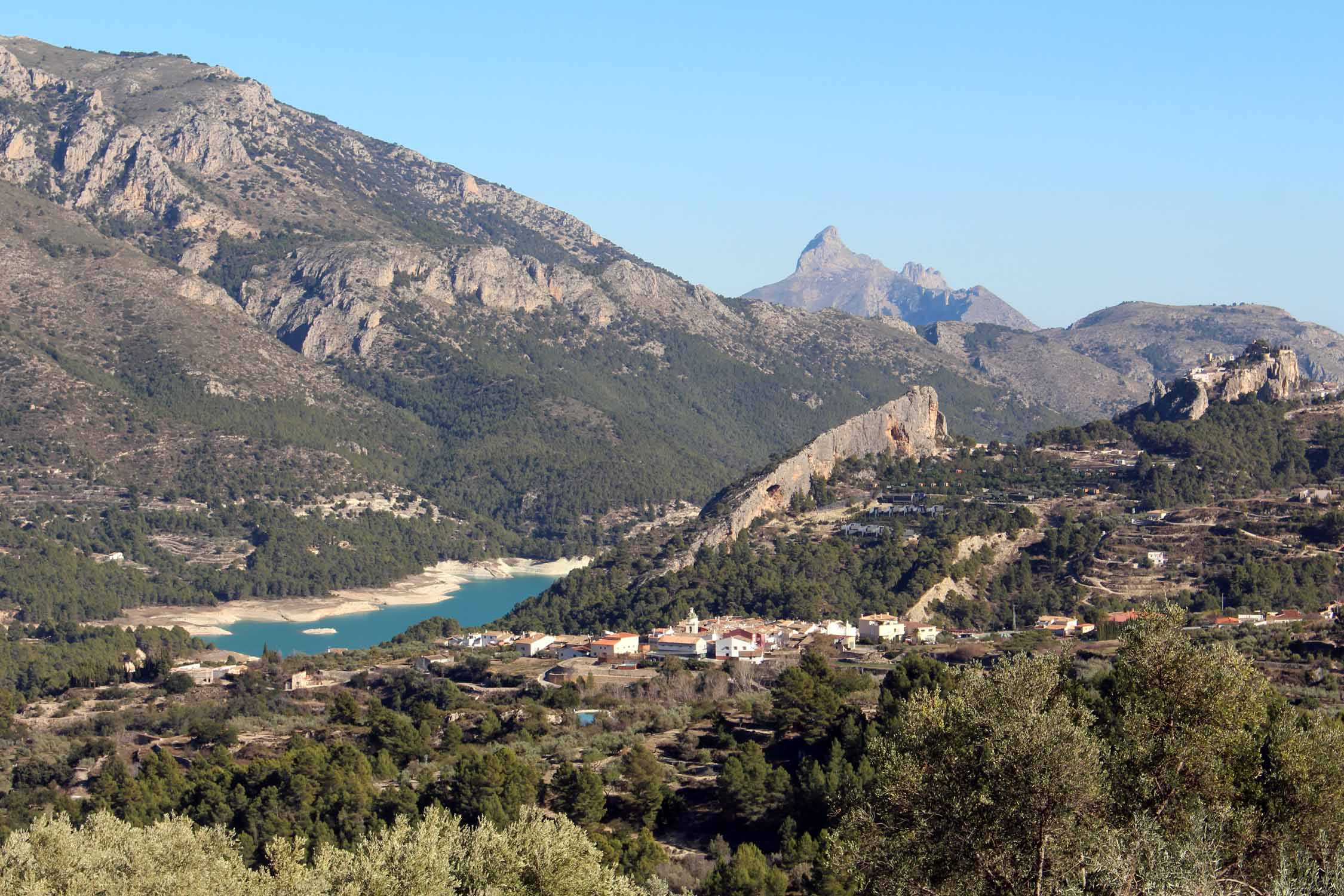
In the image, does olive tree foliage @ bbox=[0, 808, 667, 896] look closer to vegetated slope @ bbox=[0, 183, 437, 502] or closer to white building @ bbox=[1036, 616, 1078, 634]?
white building @ bbox=[1036, 616, 1078, 634]

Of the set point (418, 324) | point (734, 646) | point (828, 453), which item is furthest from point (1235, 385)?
point (418, 324)

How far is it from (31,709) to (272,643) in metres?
38.8

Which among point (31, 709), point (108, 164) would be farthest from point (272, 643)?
point (108, 164)

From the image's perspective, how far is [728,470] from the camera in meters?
166

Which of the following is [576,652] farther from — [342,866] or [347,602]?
[347,602]

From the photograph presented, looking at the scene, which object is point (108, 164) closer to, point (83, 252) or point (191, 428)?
point (83, 252)

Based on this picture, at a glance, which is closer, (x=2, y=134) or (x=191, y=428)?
(x=191, y=428)

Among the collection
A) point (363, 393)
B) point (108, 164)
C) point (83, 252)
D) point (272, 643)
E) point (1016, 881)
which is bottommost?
point (272, 643)

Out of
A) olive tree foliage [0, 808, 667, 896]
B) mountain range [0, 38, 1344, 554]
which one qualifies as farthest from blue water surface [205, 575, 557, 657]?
olive tree foliage [0, 808, 667, 896]

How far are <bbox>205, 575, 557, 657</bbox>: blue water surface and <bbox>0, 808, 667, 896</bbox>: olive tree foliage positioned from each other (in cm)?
5859

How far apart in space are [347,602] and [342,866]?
92240 mm

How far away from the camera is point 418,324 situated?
17712 centimetres

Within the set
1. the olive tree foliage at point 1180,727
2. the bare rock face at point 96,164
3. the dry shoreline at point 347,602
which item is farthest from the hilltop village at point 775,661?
the bare rock face at point 96,164

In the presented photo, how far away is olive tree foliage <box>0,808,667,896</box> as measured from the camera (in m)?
22.2
